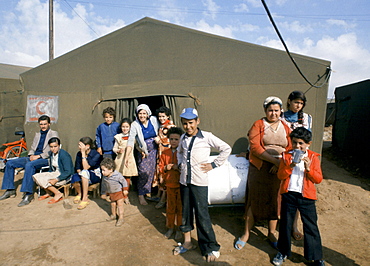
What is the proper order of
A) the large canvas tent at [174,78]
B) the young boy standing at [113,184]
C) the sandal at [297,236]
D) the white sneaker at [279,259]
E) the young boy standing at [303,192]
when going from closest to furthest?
the young boy standing at [303,192] → the white sneaker at [279,259] → the sandal at [297,236] → the young boy standing at [113,184] → the large canvas tent at [174,78]

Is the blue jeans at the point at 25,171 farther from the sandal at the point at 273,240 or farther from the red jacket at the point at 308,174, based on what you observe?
the red jacket at the point at 308,174

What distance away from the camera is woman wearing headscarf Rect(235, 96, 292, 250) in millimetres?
2662

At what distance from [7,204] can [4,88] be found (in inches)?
198

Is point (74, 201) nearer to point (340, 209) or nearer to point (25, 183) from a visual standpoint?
point (25, 183)

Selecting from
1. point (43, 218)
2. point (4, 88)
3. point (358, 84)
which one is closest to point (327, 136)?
point (358, 84)

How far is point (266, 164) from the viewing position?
108 inches

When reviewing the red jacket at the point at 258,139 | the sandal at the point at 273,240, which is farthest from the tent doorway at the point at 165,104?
the sandal at the point at 273,240

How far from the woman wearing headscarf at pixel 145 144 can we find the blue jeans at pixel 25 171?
6.06 ft

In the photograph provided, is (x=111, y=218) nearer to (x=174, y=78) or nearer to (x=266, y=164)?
(x=266, y=164)

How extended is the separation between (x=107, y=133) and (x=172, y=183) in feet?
6.38

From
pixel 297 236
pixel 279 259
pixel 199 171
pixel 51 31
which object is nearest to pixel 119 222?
pixel 199 171

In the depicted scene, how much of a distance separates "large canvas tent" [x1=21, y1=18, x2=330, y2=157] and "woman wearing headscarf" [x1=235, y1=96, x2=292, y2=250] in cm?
140

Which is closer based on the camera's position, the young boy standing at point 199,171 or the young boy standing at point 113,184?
the young boy standing at point 199,171

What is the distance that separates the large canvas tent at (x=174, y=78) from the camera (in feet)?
13.0
